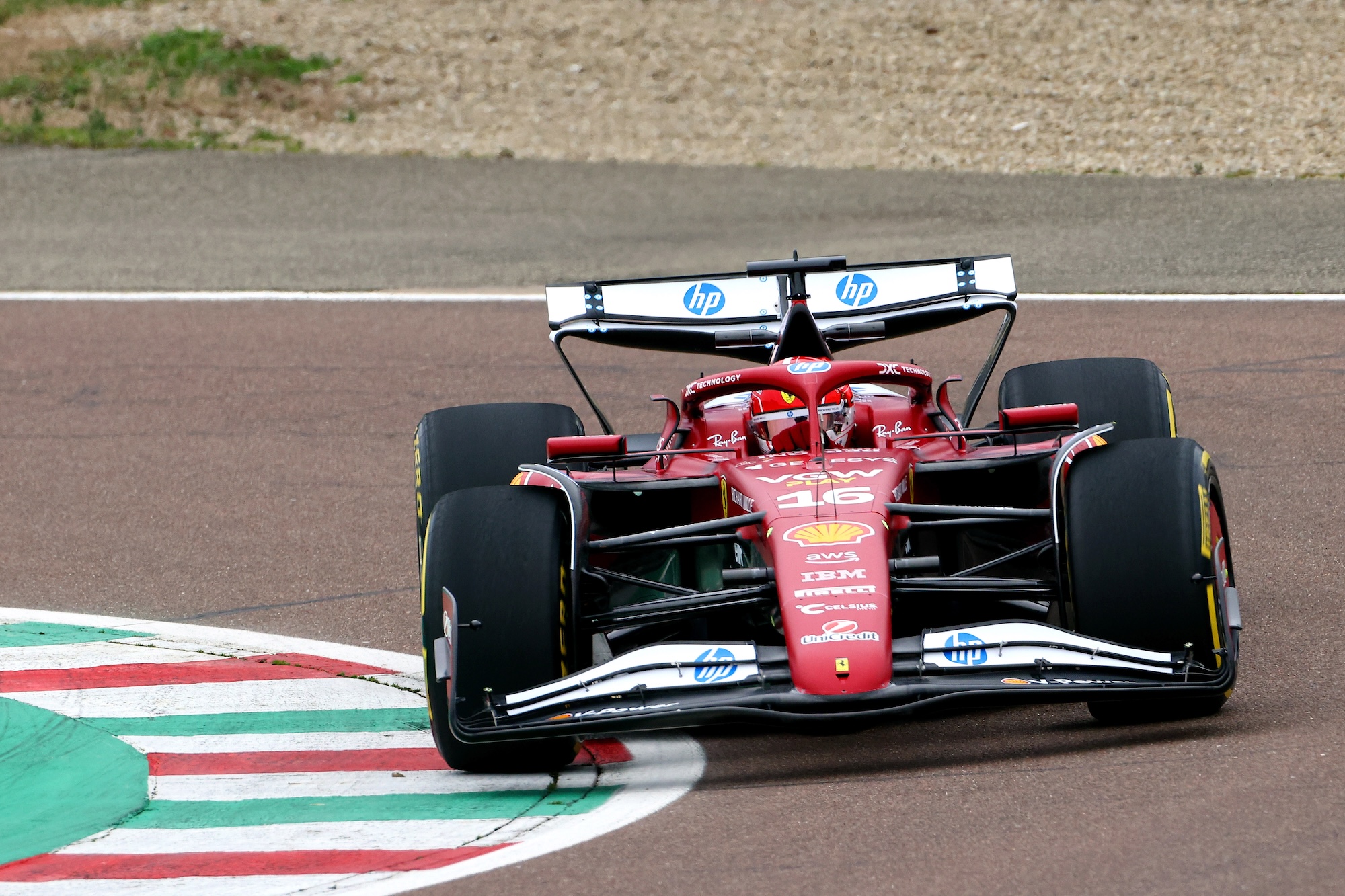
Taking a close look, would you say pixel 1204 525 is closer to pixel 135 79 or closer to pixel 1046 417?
pixel 1046 417

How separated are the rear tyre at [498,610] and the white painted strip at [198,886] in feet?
2.75

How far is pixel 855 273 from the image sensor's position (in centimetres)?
742

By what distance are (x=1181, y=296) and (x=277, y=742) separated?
855 centimetres

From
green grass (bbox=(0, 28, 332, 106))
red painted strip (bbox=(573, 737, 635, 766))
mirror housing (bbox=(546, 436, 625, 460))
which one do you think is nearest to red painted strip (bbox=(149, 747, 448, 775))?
red painted strip (bbox=(573, 737, 635, 766))

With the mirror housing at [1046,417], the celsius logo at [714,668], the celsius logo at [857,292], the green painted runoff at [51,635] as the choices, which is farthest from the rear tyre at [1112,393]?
the green painted runoff at [51,635]

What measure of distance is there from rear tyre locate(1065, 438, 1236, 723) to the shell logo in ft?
2.05

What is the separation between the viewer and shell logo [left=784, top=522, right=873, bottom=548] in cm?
554

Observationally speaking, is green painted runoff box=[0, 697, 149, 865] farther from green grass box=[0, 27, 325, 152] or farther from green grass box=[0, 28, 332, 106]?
green grass box=[0, 28, 332, 106]

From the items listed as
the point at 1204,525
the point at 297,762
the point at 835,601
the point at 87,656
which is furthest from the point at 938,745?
the point at 87,656

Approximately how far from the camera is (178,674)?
277 inches

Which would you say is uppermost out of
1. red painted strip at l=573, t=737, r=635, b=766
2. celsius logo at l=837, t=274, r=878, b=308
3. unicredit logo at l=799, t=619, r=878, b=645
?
celsius logo at l=837, t=274, r=878, b=308

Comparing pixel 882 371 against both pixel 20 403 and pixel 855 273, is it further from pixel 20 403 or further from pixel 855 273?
pixel 20 403

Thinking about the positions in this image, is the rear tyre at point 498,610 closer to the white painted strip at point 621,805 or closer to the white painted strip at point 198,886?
the white painted strip at point 621,805

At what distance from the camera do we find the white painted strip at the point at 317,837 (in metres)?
4.99
